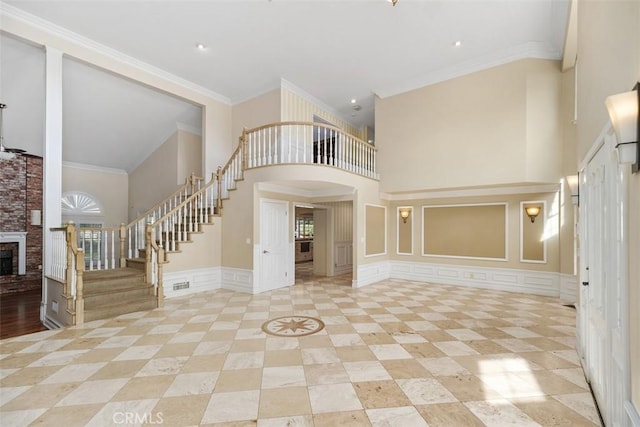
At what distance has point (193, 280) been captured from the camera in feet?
22.0

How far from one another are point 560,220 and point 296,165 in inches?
245

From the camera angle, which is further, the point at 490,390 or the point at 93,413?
the point at 490,390

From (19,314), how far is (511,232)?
36.4 feet

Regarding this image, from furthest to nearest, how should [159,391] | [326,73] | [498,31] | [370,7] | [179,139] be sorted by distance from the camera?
[179,139] → [326,73] → [498,31] → [370,7] → [159,391]

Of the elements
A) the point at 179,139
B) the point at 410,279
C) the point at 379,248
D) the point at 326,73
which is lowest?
the point at 410,279

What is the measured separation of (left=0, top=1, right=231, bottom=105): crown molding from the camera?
504cm

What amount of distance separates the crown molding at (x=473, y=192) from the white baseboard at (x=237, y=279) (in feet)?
14.6

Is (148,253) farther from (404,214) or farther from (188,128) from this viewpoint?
(404,214)

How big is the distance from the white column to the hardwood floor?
0.31 meters

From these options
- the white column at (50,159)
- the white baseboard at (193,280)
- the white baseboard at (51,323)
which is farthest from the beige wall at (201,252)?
the white column at (50,159)

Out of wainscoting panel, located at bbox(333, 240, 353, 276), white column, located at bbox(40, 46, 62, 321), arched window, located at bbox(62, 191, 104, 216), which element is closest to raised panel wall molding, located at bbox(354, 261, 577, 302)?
wainscoting panel, located at bbox(333, 240, 353, 276)

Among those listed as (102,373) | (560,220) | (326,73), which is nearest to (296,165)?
(326,73)

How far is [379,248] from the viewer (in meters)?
8.48

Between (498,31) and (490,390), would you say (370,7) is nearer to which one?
(498,31)
